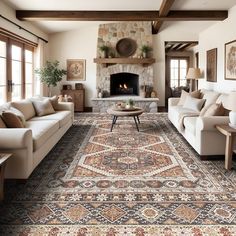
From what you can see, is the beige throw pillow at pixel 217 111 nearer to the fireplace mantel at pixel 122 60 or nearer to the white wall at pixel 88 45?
the fireplace mantel at pixel 122 60

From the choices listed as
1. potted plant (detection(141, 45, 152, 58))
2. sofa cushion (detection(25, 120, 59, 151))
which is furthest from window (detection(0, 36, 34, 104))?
potted plant (detection(141, 45, 152, 58))

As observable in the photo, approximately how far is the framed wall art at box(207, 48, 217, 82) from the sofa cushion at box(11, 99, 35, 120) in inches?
190

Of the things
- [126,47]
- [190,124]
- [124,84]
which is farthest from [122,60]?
[190,124]

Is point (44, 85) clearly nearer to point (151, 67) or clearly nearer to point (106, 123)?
point (106, 123)

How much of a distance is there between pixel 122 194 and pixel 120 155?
1.51m

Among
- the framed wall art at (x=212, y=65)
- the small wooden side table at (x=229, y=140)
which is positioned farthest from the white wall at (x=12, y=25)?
the framed wall art at (x=212, y=65)

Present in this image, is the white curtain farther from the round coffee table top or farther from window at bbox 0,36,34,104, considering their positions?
the round coffee table top

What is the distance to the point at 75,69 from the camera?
9.72 metres

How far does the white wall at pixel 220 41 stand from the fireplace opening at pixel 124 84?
8.17ft

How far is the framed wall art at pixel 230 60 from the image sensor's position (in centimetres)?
608

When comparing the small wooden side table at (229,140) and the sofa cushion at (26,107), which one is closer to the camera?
the small wooden side table at (229,140)

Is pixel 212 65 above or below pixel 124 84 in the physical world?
above

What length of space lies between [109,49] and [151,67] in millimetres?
1580

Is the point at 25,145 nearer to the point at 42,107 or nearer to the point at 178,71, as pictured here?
the point at 42,107
